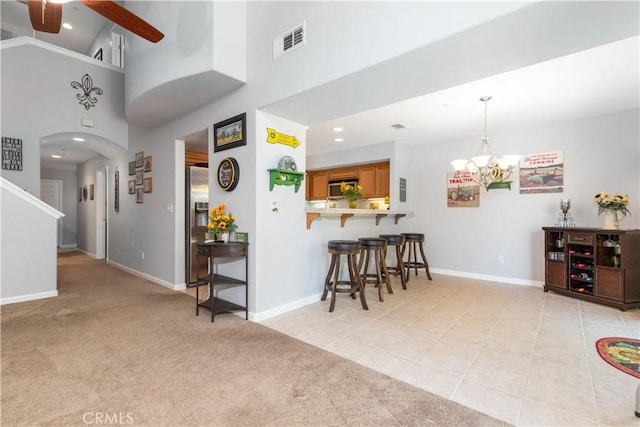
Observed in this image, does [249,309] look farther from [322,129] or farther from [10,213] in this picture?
[10,213]

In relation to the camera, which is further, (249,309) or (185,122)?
(185,122)

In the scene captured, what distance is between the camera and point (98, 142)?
17.4 ft

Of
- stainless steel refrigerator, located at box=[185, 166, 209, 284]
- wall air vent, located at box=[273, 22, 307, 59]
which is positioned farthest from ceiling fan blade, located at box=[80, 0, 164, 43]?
stainless steel refrigerator, located at box=[185, 166, 209, 284]

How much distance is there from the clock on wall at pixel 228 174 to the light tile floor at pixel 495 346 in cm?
→ 153

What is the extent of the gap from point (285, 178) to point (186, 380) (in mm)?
2013

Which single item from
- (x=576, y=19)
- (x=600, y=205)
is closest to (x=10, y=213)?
(x=576, y=19)

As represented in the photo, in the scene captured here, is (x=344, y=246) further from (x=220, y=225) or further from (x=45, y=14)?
(x=45, y=14)

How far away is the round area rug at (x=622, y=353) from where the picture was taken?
2.08 meters

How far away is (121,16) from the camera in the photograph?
2.09 m

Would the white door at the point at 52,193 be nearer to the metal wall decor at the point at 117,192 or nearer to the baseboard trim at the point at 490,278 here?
the metal wall decor at the point at 117,192

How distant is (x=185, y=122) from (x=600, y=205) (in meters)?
5.52

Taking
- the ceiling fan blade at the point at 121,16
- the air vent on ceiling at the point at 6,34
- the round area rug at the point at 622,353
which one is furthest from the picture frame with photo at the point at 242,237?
the air vent on ceiling at the point at 6,34

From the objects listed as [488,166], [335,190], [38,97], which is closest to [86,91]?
[38,97]

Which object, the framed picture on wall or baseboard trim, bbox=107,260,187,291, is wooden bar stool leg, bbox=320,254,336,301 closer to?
the framed picture on wall
